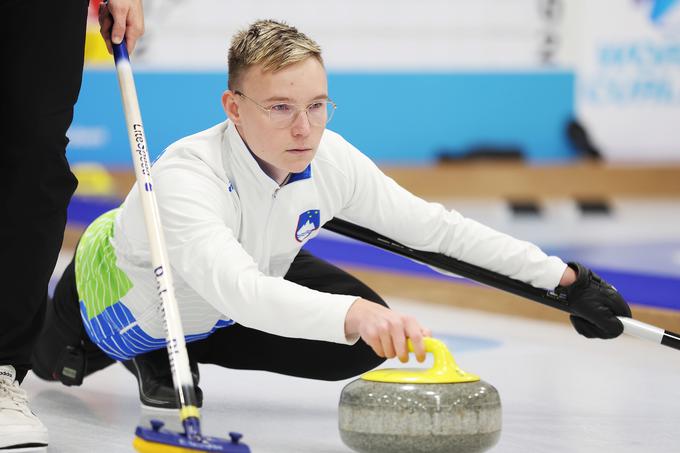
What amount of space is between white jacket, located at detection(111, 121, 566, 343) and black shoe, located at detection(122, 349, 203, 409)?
135 mm

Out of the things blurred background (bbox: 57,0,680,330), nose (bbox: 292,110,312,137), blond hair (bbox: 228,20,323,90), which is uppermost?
blurred background (bbox: 57,0,680,330)

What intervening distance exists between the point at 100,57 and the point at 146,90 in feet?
1.03

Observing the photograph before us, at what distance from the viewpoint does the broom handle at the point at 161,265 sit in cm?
Result: 160

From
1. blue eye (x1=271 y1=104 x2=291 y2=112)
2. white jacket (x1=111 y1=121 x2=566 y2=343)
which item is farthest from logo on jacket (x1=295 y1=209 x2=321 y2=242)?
blue eye (x1=271 y1=104 x2=291 y2=112)

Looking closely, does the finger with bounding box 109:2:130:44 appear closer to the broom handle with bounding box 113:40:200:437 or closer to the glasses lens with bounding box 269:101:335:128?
the broom handle with bounding box 113:40:200:437

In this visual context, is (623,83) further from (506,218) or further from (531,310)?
(531,310)

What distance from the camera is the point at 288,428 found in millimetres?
2049

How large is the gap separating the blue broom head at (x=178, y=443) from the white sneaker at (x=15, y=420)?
38cm

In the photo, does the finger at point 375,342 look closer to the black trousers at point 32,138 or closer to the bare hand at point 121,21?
the black trousers at point 32,138

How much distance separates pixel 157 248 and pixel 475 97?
214 inches

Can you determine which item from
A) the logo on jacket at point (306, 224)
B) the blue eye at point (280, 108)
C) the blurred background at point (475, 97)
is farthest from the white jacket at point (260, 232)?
the blurred background at point (475, 97)

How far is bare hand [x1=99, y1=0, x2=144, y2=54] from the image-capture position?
2.03 metres

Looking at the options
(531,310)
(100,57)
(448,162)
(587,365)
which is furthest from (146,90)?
(587,365)

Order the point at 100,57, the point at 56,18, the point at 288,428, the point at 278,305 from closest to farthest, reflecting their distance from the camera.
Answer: the point at 278,305 → the point at 56,18 → the point at 288,428 → the point at 100,57
